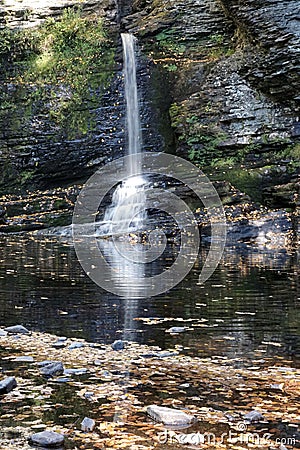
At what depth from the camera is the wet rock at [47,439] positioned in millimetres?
2727

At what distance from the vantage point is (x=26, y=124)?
17.0 meters

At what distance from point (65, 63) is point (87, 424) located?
626 inches

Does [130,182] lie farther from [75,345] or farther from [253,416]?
[253,416]

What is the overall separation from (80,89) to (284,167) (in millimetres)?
6261

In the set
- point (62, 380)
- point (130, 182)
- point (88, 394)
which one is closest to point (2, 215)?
point (130, 182)

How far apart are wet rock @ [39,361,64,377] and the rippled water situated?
2.92ft

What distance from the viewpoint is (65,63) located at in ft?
57.9

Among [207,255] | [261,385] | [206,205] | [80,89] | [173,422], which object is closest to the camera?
[173,422]

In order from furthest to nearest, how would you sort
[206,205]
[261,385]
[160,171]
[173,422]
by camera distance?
[160,171] → [206,205] → [261,385] → [173,422]

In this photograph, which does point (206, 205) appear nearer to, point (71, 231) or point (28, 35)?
point (71, 231)

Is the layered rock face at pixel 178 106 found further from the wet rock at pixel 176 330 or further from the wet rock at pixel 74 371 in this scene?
the wet rock at pixel 74 371

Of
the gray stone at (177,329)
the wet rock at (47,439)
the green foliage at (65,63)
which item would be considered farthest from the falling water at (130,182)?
the wet rock at (47,439)

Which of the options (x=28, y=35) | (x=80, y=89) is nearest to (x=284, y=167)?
(x=80, y=89)

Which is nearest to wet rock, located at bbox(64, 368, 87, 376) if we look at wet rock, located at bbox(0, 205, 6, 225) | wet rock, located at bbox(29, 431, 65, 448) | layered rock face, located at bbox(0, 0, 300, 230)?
wet rock, located at bbox(29, 431, 65, 448)
